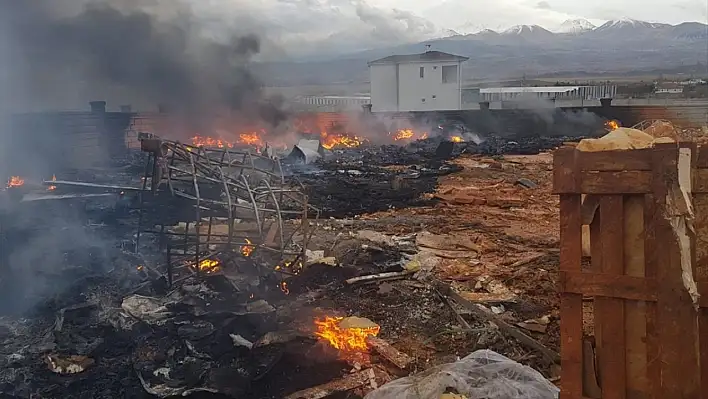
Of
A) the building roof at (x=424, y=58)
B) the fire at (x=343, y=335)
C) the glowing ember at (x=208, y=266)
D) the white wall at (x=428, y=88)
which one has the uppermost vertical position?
the building roof at (x=424, y=58)

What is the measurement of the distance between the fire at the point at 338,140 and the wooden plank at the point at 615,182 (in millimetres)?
25959

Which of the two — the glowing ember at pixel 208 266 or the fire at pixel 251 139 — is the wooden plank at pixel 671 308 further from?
the fire at pixel 251 139

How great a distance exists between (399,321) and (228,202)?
7.40ft

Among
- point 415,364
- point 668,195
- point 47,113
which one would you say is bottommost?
point 415,364

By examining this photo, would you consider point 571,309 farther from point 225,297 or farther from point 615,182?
point 225,297

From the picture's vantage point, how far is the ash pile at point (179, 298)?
4898 mm

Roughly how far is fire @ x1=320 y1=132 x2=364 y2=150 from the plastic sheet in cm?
2487

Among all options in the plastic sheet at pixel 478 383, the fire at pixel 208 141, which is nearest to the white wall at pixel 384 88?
the fire at pixel 208 141

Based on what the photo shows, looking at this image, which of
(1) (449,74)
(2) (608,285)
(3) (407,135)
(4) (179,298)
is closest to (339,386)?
(4) (179,298)

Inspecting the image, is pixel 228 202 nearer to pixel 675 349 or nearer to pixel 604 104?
pixel 675 349

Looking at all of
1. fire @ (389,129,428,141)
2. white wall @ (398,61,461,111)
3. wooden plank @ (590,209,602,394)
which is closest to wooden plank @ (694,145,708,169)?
wooden plank @ (590,209,602,394)

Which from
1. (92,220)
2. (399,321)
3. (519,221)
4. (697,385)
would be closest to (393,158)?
(519,221)

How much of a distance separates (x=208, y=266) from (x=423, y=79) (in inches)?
1553

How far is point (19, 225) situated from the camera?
8.09 meters
